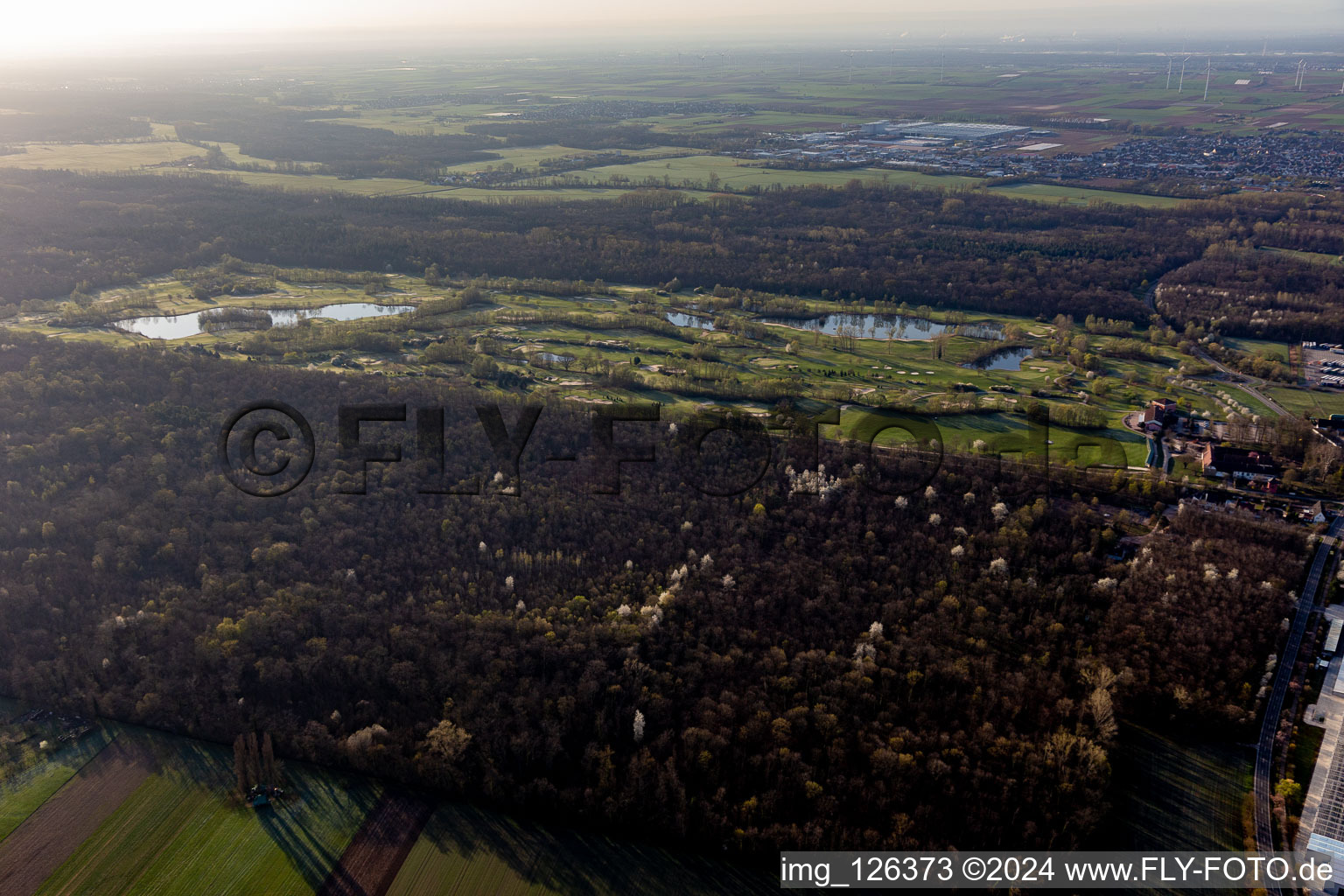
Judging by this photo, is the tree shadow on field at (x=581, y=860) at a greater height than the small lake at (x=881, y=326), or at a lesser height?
lesser

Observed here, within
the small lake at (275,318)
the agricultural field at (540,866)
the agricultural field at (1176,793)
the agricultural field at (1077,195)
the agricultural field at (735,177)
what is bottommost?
the agricultural field at (540,866)

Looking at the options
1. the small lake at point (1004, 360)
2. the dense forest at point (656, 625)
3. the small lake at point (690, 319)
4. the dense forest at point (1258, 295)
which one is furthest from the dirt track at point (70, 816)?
the dense forest at point (1258, 295)

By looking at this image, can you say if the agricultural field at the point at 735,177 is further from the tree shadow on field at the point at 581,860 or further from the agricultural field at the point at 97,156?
the tree shadow on field at the point at 581,860

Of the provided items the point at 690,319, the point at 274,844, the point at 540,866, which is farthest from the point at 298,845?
the point at 690,319

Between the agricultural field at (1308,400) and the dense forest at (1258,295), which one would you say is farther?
→ the dense forest at (1258,295)

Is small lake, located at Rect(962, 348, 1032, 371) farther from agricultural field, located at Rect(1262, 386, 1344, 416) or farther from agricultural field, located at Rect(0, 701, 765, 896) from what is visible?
agricultural field, located at Rect(0, 701, 765, 896)

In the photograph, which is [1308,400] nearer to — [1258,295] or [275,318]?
[1258,295]
